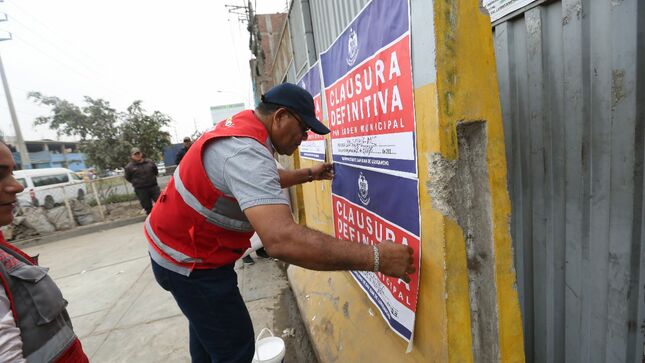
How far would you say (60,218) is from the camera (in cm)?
889

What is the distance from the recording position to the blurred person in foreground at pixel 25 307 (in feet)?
3.53

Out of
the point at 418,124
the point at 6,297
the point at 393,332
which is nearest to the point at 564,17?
the point at 418,124

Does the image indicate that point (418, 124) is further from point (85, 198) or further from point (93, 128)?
point (93, 128)

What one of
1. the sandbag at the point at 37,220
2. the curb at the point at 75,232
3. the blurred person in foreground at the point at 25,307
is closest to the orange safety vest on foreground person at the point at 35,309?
the blurred person in foreground at the point at 25,307

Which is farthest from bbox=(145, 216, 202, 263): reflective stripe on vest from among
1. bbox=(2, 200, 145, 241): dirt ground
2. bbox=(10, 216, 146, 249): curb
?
bbox=(2, 200, 145, 241): dirt ground

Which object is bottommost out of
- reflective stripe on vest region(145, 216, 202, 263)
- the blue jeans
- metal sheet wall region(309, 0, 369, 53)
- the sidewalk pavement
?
the sidewalk pavement

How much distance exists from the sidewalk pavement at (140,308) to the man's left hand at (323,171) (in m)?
1.55

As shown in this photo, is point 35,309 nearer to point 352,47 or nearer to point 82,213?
point 352,47

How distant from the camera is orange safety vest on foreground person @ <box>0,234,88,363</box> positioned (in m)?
1.15

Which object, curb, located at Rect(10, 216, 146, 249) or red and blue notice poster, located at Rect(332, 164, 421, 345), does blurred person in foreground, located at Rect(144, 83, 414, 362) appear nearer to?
red and blue notice poster, located at Rect(332, 164, 421, 345)

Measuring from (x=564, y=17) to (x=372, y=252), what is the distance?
1.09 metres

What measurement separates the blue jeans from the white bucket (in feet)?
1.38

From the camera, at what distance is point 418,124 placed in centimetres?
118

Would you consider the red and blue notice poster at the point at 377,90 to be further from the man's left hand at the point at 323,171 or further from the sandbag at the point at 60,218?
the sandbag at the point at 60,218
